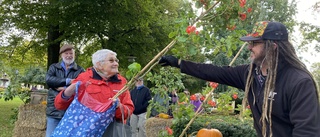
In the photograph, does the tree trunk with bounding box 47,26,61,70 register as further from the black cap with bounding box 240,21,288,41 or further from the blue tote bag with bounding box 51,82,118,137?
the black cap with bounding box 240,21,288,41

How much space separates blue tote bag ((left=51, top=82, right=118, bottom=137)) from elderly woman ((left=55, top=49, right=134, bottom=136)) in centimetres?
7

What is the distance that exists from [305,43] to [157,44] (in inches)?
544

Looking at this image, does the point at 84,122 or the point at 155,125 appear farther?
the point at 155,125

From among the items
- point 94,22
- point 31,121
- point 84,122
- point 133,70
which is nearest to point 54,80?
point 84,122

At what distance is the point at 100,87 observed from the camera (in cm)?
362

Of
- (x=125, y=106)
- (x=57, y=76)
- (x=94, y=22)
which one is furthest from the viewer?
(x=94, y=22)

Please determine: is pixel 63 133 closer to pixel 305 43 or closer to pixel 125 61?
pixel 125 61

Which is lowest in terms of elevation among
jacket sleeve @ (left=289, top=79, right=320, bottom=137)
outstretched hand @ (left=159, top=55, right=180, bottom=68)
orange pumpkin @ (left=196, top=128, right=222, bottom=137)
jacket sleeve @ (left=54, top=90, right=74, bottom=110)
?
orange pumpkin @ (left=196, top=128, right=222, bottom=137)

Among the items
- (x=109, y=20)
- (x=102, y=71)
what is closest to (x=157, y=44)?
(x=109, y=20)

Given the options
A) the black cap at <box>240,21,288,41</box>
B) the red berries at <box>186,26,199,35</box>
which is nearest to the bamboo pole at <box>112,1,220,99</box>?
the red berries at <box>186,26,199,35</box>

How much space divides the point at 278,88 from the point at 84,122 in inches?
70.9

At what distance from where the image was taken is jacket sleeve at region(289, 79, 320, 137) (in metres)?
→ 2.21

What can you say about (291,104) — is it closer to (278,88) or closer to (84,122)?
(278,88)

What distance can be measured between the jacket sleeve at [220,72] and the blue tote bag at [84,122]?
0.83 m
